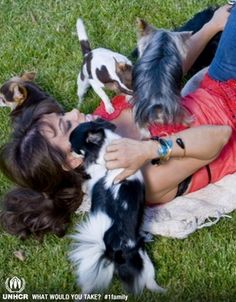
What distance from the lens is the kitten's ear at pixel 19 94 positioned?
155 inches

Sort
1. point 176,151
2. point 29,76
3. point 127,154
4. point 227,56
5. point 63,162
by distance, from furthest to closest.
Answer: point 29,76
point 227,56
point 63,162
point 176,151
point 127,154

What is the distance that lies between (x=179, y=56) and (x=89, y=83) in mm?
1093

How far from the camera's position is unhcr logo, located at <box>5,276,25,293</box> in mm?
3115

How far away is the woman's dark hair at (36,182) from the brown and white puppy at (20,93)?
47 centimetres

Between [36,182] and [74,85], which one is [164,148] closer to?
[36,182]

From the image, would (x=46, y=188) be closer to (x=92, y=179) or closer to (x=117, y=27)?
(x=92, y=179)

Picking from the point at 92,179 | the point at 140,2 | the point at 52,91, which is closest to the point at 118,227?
the point at 92,179

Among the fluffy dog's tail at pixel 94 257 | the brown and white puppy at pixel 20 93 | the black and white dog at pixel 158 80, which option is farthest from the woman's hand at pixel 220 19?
the fluffy dog's tail at pixel 94 257

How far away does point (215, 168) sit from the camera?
339 centimetres

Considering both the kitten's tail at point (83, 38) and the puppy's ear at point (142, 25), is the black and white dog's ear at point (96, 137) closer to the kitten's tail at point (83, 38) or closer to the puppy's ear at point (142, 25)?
the puppy's ear at point (142, 25)

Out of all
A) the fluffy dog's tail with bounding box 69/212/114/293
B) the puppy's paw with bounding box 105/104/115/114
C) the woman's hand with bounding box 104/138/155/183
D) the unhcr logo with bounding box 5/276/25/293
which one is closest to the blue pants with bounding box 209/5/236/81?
the puppy's paw with bounding box 105/104/115/114

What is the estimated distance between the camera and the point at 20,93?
3.98 meters

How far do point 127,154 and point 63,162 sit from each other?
0.49 meters

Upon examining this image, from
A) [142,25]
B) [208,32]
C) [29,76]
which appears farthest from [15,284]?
[208,32]
